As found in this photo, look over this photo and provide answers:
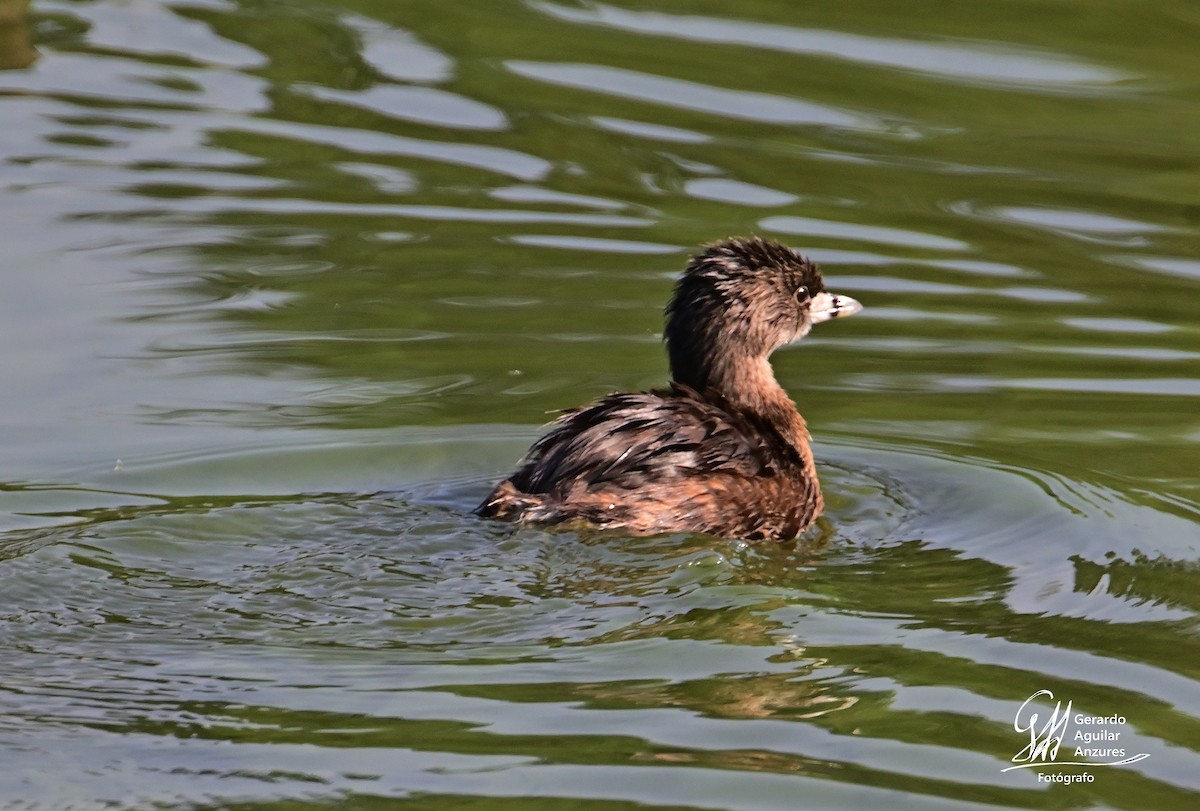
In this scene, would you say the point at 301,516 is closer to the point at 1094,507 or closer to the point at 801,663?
the point at 801,663

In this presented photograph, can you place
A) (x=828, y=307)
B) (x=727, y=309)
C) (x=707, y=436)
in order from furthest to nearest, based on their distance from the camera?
(x=828, y=307) < (x=727, y=309) < (x=707, y=436)

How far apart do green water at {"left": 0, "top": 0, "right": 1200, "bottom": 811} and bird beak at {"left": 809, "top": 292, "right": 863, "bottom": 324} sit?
1.84 feet

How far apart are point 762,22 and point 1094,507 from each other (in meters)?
6.71

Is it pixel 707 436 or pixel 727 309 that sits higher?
pixel 727 309

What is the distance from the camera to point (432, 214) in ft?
37.0
